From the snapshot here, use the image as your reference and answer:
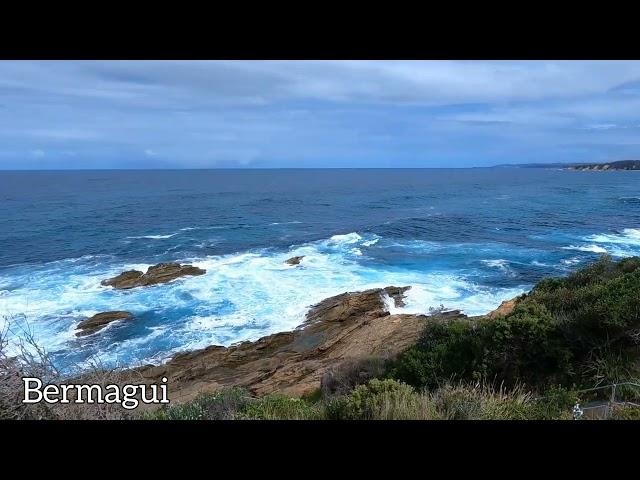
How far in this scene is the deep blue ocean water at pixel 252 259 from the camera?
19.6 m

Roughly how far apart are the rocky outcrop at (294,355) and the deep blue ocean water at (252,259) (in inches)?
44.3

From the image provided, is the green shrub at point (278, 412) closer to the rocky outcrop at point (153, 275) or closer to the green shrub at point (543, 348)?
the green shrub at point (543, 348)

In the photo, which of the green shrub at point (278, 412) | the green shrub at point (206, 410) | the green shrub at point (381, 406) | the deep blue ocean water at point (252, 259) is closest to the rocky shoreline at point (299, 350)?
the deep blue ocean water at point (252, 259)

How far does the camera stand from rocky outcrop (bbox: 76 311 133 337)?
19219 mm

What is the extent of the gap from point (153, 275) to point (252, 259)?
672cm

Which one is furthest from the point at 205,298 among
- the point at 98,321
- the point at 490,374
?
the point at 490,374

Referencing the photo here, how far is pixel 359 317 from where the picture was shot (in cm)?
1948

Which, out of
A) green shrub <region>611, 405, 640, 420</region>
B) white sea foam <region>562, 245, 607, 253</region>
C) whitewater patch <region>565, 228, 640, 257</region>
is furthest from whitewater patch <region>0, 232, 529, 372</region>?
green shrub <region>611, 405, 640, 420</region>

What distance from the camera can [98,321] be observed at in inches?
785

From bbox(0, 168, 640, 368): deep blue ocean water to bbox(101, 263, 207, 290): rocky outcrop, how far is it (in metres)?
0.83
